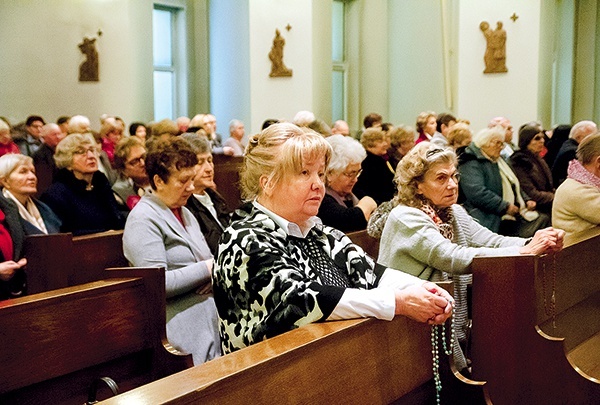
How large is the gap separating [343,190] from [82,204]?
1.71 meters

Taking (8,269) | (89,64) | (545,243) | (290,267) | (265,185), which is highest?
(89,64)

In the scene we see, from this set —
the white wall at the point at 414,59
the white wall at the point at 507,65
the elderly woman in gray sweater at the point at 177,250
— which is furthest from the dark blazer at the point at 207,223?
the white wall at the point at 414,59

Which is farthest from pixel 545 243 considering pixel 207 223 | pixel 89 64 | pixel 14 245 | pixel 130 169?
pixel 89 64

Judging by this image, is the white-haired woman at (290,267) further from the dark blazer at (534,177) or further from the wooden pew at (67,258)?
the dark blazer at (534,177)

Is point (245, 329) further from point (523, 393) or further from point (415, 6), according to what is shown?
point (415, 6)

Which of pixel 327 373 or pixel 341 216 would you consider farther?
pixel 341 216

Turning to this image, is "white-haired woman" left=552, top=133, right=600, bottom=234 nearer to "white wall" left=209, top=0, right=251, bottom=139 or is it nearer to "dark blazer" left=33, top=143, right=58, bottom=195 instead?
"dark blazer" left=33, top=143, right=58, bottom=195

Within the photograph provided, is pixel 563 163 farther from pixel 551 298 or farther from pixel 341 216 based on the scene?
pixel 551 298

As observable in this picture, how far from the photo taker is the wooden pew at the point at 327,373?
5.65 ft

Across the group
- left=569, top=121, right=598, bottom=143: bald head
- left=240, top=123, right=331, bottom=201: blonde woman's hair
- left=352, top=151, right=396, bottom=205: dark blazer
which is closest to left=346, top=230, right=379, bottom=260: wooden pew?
left=352, top=151, right=396, bottom=205: dark blazer

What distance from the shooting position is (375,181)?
21.2 ft

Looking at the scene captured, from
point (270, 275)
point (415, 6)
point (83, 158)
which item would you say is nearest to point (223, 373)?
point (270, 275)

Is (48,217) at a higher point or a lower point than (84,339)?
higher

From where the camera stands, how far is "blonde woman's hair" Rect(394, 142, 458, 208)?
11.7 feet
